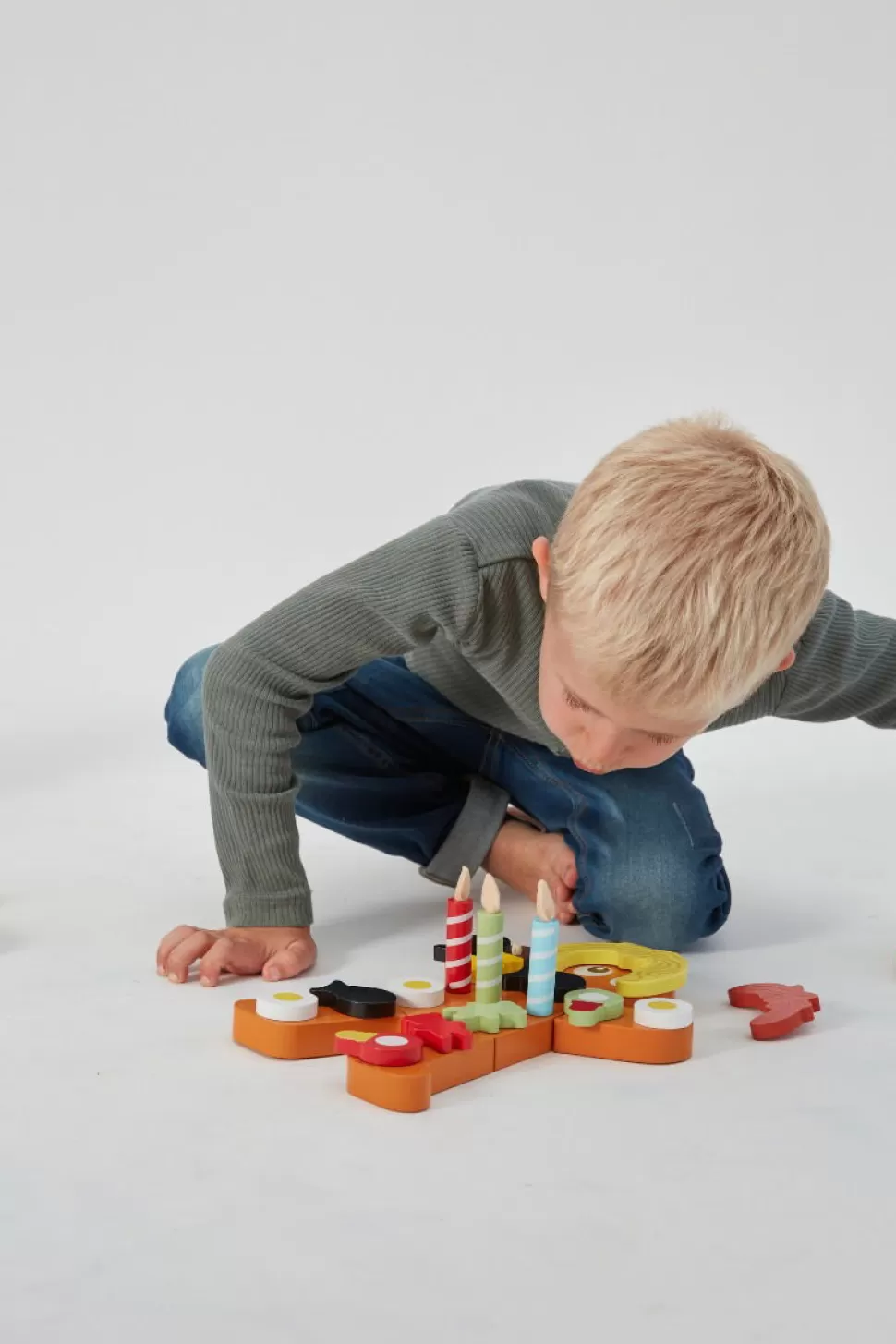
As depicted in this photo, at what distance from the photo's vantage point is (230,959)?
4.05ft

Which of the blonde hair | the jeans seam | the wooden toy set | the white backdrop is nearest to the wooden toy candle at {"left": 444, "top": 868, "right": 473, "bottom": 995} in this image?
the wooden toy set

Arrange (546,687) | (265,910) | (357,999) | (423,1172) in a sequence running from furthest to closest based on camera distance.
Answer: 1. (265,910)
2. (546,687)
3. (357,999)
4. (423,1172)

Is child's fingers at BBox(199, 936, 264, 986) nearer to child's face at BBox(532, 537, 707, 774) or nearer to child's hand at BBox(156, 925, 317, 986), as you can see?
child's hand at BBox(156, 925, 317, 986)

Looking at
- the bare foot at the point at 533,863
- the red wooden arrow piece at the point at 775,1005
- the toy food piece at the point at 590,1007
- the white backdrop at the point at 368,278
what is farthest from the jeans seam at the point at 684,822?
the white backdrop at the point at 368,278

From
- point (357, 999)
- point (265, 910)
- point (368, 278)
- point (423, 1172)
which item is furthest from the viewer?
point (368, 278)

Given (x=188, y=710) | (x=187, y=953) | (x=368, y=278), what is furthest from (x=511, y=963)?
(x=368, y=278)

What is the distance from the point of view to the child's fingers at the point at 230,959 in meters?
1.21

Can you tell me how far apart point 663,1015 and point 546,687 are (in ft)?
0.90

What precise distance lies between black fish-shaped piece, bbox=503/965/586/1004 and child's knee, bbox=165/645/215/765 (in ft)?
1.72

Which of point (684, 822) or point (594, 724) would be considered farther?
point (684, 822)

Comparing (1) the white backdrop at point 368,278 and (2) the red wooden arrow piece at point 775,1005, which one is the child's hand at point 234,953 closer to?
(2) the red wooden arrow piece at point 775,1005

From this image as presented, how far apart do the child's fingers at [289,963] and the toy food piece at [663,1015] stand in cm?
31

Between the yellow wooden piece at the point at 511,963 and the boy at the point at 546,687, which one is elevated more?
the boy at the point at 546,687

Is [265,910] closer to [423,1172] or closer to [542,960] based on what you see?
[542,960]
